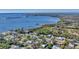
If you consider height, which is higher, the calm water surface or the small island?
the calm water surface

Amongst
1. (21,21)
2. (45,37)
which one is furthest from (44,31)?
(21,21)

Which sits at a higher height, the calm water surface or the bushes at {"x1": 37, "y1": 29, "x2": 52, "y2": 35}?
the calm water surface

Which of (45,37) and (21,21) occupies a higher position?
(21,21)

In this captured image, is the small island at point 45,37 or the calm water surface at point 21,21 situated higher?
the calm water surface at point 21,21

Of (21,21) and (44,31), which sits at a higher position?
(21,21)

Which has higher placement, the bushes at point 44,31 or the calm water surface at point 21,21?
the calm water surface at point 21,21

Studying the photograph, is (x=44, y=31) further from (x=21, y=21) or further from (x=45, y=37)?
(x=21, y=21)
